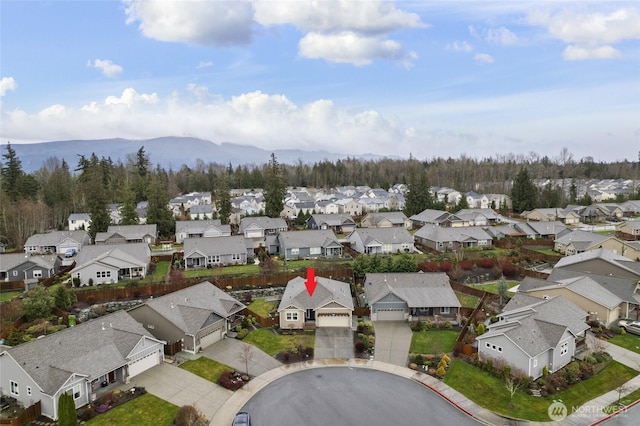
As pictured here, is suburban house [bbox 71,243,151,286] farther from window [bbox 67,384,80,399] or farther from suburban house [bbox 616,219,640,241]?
suburban house [bbox 616,219,640,241]

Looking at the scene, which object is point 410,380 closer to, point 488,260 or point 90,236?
point 488,260

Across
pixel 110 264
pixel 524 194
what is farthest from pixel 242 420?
pixel 524 194

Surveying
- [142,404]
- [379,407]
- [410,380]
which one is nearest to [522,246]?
[410,380]

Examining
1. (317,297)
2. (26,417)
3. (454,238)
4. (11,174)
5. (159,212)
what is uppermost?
(11,174)

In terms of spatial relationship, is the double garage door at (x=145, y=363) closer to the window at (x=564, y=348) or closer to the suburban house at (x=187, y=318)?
the suburban house at (x=187, y=318)

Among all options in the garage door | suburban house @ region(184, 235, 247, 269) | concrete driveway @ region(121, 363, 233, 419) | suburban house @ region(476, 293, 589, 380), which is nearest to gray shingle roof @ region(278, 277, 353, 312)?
the garage door

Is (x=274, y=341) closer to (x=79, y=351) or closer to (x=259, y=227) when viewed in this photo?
(x=79, y=351)
